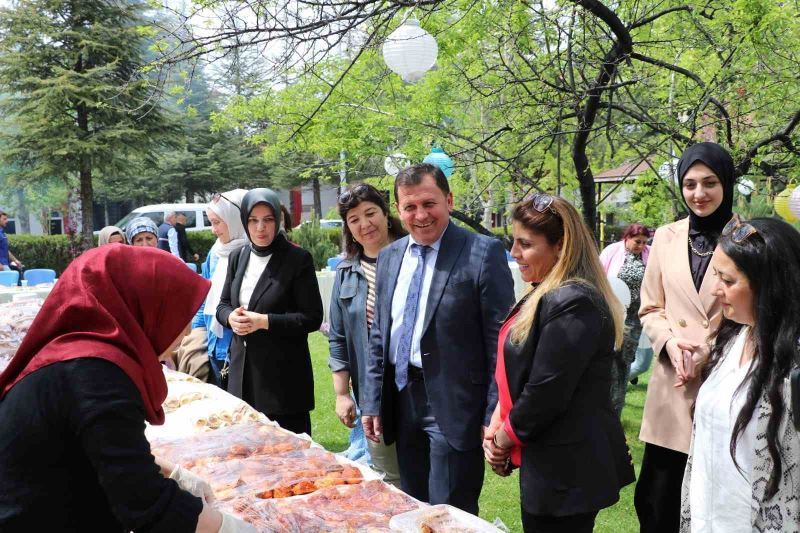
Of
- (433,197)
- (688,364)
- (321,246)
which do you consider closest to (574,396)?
(688,364)

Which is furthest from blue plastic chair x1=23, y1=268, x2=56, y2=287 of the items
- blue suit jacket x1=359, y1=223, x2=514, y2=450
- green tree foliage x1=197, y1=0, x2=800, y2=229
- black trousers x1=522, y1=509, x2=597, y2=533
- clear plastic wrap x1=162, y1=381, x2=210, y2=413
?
black trousers x1=522, y1=509, x2=597, y2=533

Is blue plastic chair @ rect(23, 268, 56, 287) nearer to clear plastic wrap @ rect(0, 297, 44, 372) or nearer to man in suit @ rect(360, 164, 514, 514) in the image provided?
clear plastic wrap @ rect(0, 297, 44, 372)

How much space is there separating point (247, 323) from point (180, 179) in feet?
103

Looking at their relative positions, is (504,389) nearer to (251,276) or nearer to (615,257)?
(251,276)

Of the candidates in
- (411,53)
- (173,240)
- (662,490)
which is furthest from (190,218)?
(662,490)

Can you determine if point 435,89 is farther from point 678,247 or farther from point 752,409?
point 752,409

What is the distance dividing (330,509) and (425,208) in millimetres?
1242

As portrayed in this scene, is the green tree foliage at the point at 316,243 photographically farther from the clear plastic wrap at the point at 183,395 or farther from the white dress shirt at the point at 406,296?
the white dress shirt at the point at 406,296

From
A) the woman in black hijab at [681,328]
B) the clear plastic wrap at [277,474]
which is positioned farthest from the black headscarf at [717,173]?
the clear plastic wrap at [277,474]

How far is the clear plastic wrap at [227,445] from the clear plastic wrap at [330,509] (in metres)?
0.46

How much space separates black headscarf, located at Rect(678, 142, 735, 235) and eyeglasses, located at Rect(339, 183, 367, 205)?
158 centimetres

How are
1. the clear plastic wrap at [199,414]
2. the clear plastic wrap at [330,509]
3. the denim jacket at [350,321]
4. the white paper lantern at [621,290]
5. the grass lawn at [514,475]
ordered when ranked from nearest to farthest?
the clear plastic wrap at [330,509] < the clear plastic wrap at [199,414] < the denim jacket at [350,321] < the grass lawn at [514,475] < the white paper lantern at [621,290]

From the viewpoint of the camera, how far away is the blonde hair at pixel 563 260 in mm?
2314

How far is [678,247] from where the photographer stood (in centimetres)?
301
